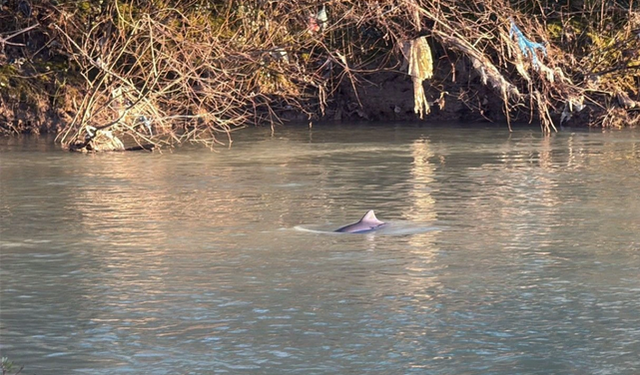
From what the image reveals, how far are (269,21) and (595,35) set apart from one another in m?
5.52

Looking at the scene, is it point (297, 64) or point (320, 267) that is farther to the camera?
point (297, 64)

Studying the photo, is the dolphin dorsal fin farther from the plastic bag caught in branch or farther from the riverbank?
the plastic bag caught in branch

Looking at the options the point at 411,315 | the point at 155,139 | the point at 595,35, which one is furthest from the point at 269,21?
the point at 411,315

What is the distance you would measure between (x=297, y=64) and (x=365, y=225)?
403 inches

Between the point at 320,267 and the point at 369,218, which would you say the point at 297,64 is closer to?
the point at 369,218

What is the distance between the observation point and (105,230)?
10336 millimetres

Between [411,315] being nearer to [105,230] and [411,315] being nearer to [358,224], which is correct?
[358,224]

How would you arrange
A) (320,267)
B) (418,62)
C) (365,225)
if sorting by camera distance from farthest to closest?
(418,62) → (365,225) → (320,267)

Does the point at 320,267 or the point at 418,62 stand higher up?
the point at 418,62

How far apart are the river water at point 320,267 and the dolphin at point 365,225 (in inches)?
8.0

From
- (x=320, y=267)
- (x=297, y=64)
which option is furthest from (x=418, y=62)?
(x=320, y=267)

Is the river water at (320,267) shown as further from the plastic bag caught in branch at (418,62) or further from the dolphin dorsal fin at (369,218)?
the plastic bag caught in branch at (418,62)

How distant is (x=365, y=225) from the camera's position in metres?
10.2

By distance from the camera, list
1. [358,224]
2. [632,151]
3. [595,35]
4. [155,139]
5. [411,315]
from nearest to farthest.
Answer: [411,315] < [358,224] < [632,151] < [155,139] < [595,35]
